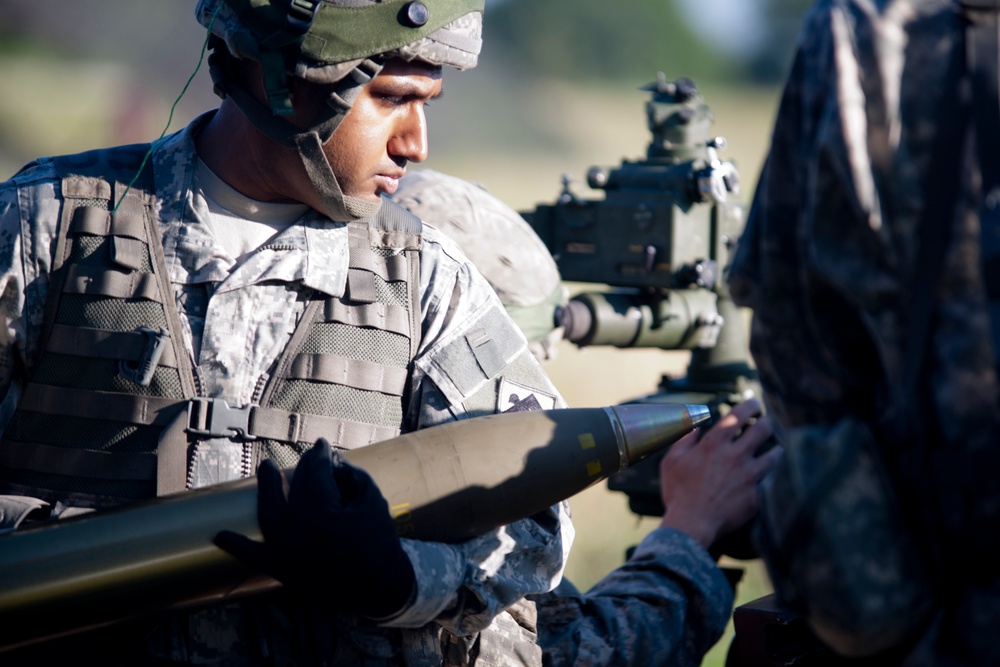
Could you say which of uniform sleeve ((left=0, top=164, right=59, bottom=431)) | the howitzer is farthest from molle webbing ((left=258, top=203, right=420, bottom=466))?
the howitzer

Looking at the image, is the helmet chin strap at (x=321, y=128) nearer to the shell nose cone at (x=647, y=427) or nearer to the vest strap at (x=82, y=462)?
the vest strap at (x=82, y=462)

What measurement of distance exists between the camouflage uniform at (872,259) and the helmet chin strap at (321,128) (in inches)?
52.0

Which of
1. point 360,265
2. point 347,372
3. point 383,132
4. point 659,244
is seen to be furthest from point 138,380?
point 659,244

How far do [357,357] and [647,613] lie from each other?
1480 millimetres

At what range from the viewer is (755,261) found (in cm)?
200

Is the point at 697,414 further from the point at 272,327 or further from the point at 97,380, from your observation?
the point at 97,380

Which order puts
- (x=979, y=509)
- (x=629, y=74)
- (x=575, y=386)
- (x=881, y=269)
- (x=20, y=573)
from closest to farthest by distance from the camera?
(x=979, y=509), (x=881, y=269), (x=20, y=573), (x=575, y=386), (x=629, y=74)

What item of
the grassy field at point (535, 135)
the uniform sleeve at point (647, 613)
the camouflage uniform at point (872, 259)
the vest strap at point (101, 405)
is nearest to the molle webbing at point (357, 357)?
the vest strap at point (101, 405)

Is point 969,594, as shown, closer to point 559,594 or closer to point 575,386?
point 559,594

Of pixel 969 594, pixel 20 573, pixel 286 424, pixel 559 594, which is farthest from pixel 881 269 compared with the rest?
pixel 559 594

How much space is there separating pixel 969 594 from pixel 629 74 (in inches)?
876

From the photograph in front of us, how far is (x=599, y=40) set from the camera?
23594mm

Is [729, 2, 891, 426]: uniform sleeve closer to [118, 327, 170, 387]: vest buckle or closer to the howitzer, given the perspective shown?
[118, 327, 170, 387]: vest buckle

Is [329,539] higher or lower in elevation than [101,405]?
lower
